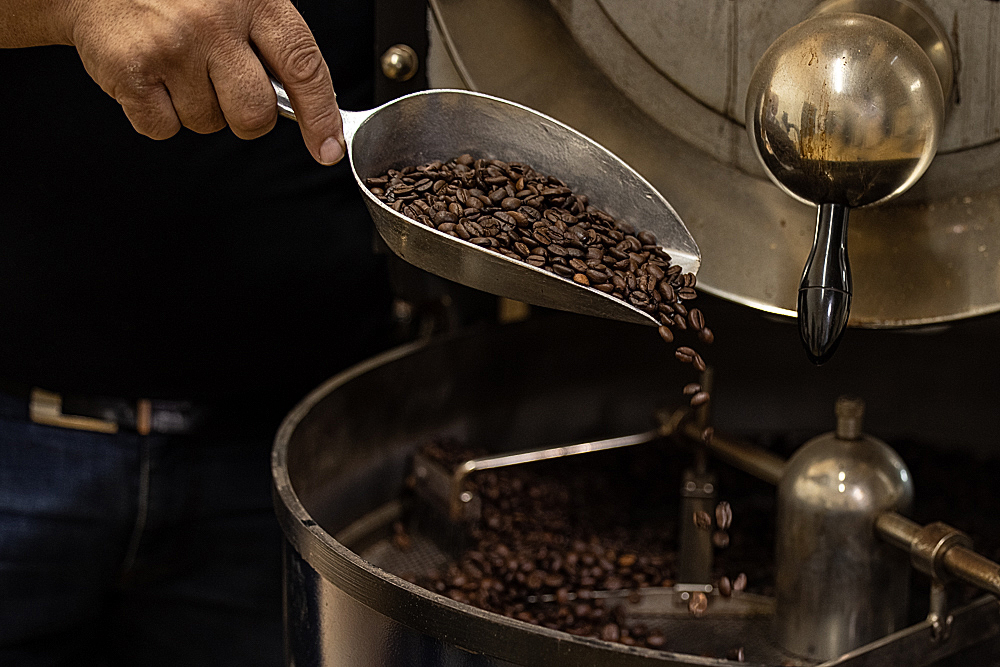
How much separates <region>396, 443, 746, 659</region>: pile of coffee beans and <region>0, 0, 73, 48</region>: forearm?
1.64 ft

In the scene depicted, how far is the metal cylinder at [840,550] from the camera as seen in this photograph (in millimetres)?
803

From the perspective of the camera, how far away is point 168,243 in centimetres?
109

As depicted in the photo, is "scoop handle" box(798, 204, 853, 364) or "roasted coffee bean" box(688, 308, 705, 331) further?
"roasted coffee bean" box(688, 308, 705, 331)

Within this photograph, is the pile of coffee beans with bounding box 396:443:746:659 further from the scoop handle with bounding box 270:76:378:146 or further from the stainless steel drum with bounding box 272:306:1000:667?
the scoop handle with bounding box 270:76:378:146

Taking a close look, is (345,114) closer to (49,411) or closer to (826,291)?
(826,291)

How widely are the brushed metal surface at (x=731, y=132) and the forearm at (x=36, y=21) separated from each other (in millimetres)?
286

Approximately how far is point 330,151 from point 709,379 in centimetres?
46

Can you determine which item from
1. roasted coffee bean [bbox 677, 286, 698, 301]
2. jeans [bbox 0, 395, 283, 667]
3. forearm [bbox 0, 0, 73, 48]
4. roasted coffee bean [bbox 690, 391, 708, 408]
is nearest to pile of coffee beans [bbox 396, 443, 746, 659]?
roasted coffee bean [bbox 690, 391, 708, 408]

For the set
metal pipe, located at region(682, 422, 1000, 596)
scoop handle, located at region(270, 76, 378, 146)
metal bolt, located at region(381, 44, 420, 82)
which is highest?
metal bolt, located at region(381, 44, 420, 82)

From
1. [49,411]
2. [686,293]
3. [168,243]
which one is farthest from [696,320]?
[49,411]

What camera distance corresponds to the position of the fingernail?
0.71 m

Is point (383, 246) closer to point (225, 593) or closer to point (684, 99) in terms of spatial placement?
point (684, 99)

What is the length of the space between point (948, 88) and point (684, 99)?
200mm

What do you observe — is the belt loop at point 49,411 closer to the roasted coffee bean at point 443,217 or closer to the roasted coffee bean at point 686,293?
the roasted coffee bean at point 443,217
